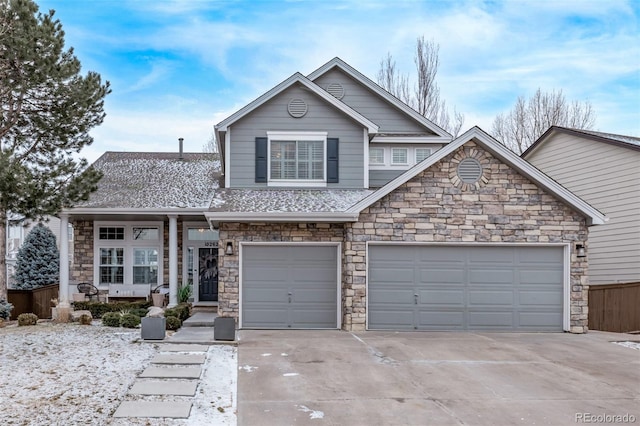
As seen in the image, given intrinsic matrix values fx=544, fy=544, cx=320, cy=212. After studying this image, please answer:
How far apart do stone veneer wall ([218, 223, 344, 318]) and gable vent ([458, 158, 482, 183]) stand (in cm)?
297

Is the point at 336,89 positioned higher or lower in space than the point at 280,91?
higher

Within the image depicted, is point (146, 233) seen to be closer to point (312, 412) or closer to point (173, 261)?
point (173, 261)

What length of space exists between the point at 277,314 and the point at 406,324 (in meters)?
2.97

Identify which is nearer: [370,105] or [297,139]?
[297,139]

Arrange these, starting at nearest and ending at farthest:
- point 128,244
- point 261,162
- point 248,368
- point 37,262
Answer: point 248,368, point 261,162, point 128,244, point 37,262

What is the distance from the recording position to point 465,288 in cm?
1241

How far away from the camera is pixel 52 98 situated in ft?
39.5

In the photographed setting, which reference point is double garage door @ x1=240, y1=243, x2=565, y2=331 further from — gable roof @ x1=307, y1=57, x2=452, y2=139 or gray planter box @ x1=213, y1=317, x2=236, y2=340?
gable roof @ x1=307, y1=57, x2=452, y2=139

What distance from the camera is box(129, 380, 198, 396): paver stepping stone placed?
6.88m

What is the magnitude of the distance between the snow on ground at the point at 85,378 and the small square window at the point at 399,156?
822 centimetres

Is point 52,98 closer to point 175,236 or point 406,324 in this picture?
point 175,236

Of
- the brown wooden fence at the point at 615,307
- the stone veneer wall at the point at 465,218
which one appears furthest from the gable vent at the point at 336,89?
the brown wooden fence at the point at 615,307

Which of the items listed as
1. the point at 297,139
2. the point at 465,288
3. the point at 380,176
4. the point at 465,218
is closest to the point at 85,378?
the point at 465,288

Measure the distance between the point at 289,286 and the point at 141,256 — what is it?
573 centimetres
